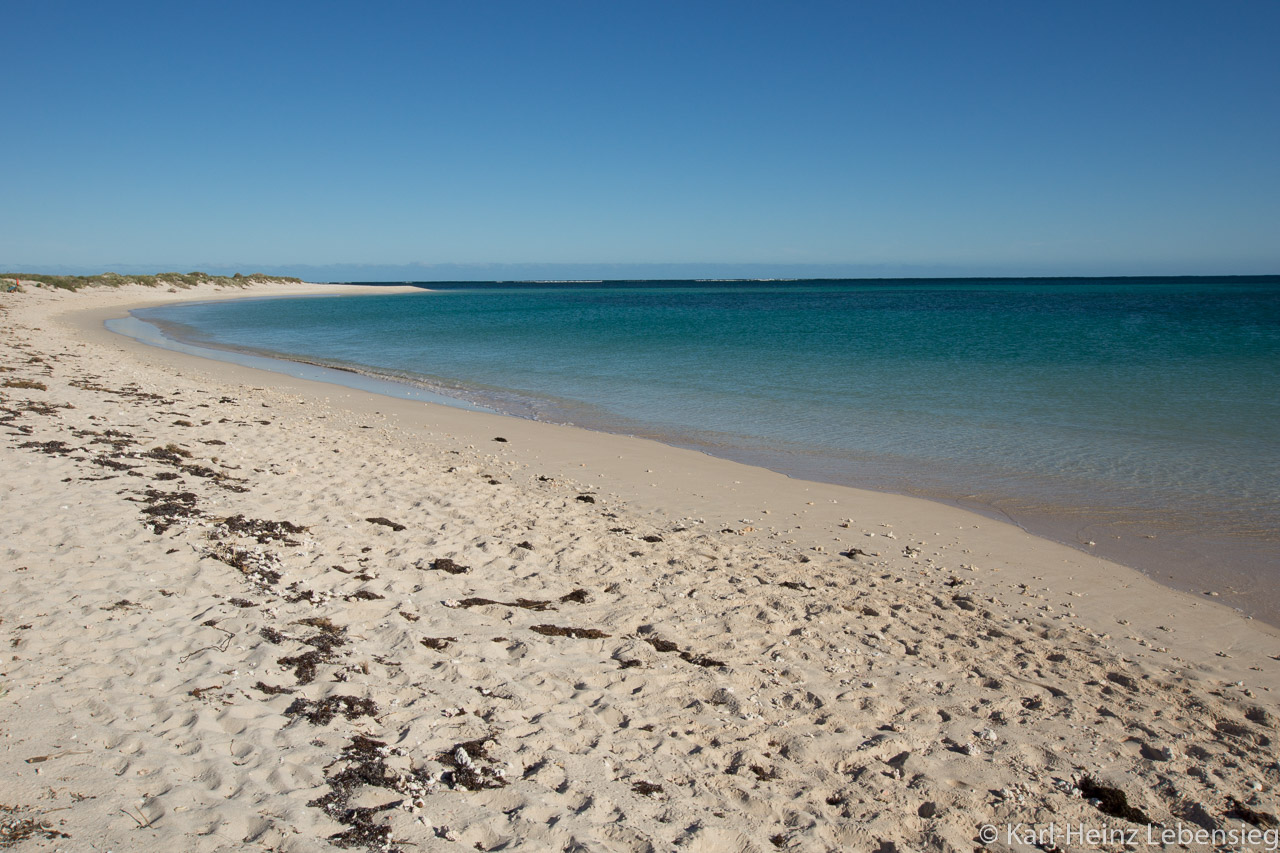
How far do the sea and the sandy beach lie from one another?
1579mm

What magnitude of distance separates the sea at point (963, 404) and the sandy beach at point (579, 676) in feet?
5.18

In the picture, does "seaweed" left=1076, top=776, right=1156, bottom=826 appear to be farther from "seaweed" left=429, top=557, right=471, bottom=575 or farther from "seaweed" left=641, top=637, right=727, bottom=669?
"seaweed" left=429, top=557, right=471, bottom=575

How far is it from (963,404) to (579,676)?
14.2 meters

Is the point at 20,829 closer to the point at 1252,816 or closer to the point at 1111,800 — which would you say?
the point at 1111,800

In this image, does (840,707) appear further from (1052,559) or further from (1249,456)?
(1249,456)

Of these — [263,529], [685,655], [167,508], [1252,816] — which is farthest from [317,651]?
[1252,816]

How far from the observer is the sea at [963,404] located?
8594 millimetres

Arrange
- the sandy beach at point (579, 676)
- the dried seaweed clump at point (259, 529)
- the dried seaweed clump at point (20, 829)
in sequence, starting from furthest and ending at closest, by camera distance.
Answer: the dried seaweed clump at point (259, 529) < the sandy beach at point (579, 676) < the dried seaweed clump at point (20, 829)

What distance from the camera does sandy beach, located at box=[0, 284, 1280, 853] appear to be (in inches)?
127

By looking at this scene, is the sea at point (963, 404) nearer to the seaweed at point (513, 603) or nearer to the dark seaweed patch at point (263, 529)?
the seaweed at point (513, 603)

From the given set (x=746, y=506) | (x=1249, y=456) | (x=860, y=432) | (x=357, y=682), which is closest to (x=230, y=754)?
(x=357, y=682)

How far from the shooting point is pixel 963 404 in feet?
53.0

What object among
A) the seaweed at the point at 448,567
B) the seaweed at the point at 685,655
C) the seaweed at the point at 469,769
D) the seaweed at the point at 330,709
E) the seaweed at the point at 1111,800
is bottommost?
the seaweed at the point at 1111,800

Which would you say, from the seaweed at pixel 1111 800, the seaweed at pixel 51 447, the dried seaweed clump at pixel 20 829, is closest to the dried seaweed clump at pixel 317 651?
the dried seaweed clump at pixel 20 829
